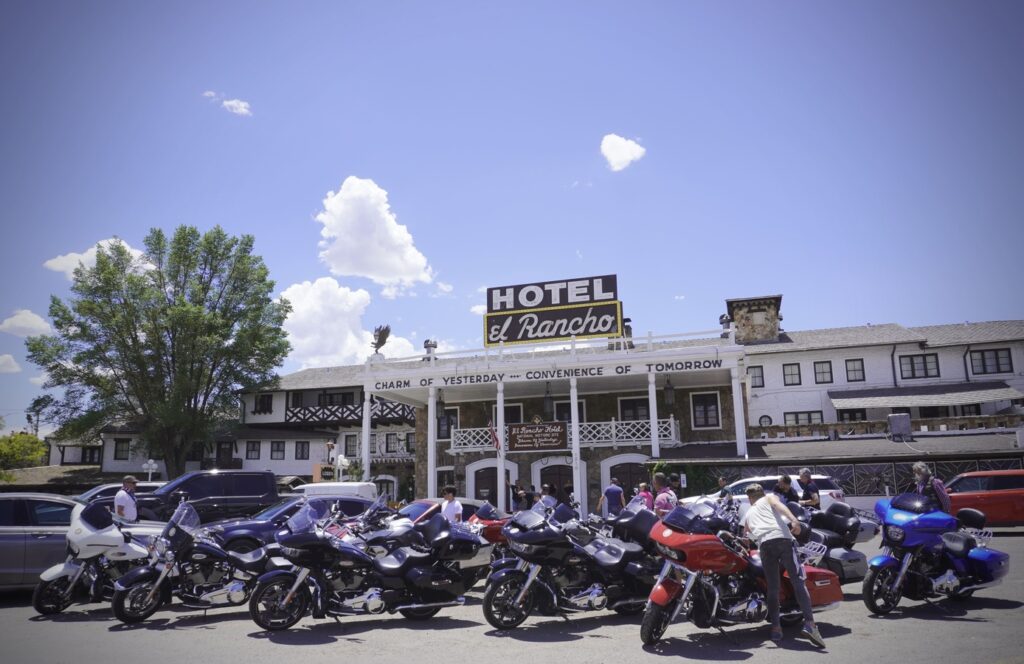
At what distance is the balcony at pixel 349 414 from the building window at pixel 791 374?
1865cm

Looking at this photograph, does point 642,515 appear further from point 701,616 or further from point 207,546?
point 207,546

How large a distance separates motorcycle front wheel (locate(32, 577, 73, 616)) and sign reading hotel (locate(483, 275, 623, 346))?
690 inches

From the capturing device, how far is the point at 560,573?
792 centimetres

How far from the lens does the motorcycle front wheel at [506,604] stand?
7.53 meters

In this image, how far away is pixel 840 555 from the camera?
29.6ft

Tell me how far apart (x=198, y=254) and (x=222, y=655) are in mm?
37050

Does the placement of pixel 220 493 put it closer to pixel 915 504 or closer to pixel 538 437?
pixel 538 437

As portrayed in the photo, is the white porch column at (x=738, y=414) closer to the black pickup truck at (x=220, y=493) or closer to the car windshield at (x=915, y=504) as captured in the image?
the car windshield at (x=915, y=504)

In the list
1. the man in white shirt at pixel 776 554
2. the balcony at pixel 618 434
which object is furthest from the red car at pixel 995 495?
the man in white shirt at pixel 776 554

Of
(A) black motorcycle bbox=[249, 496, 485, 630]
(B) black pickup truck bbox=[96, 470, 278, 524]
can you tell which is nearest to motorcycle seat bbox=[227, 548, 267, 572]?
(A) black motorcycle bbox=[249, 496, 485, 630]

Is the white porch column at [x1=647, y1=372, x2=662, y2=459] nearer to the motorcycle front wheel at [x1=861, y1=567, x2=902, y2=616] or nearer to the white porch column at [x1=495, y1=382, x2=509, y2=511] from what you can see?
the white porch column at [x1=495, y1=382, x2=509, y2=511]

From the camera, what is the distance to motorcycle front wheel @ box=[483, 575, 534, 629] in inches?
296

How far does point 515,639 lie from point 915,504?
4924mm

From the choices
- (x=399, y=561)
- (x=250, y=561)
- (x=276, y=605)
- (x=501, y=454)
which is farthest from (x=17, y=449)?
(x=399, y=561)
